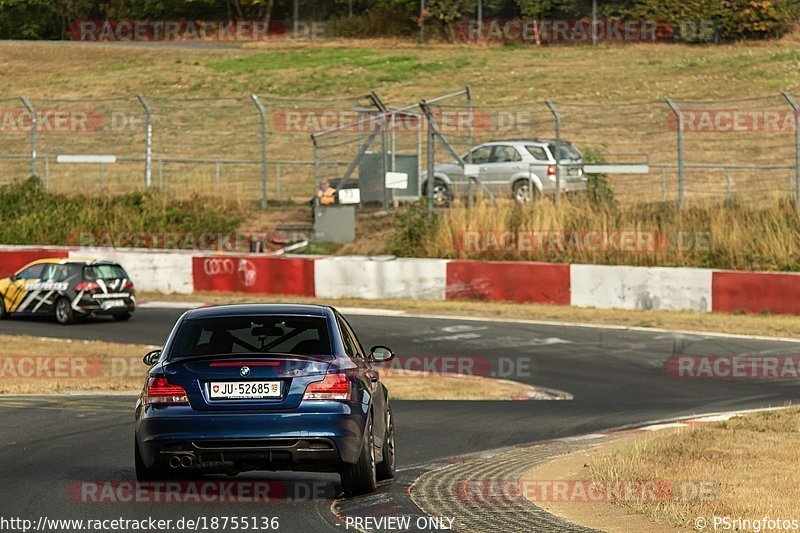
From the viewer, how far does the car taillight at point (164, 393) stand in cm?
908

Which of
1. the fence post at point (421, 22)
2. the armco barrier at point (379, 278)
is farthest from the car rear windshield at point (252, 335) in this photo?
the fence post at point (421, 22)

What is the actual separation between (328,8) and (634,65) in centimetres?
1922

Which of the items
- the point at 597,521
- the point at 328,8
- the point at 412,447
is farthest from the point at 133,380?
the point at 328,8

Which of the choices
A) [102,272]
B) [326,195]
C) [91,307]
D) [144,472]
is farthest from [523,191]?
[144,472]

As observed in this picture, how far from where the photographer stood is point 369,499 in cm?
938

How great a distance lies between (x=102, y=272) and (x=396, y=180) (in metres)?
8.77

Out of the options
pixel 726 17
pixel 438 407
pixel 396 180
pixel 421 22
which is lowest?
pixel 438 407

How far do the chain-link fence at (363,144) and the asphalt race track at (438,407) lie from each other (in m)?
7.31

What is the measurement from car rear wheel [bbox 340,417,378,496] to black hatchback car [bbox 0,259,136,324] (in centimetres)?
1659

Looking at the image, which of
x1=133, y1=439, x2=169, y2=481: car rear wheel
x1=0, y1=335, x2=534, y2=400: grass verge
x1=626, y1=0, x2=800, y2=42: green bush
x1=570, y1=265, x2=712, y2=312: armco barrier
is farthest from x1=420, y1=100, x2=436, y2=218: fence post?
x1=626, y1=0, x2=800, y2=42: green bush

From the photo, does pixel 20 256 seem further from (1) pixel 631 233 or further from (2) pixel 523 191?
(1) pixel 631 233

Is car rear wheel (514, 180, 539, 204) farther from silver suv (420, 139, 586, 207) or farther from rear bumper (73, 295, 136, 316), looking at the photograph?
rear bumper (73, 295, 136, 316)

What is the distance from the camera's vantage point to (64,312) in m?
25.5

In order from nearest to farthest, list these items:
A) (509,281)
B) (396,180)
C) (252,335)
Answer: (252,335) → (509,281) → (396,180)
